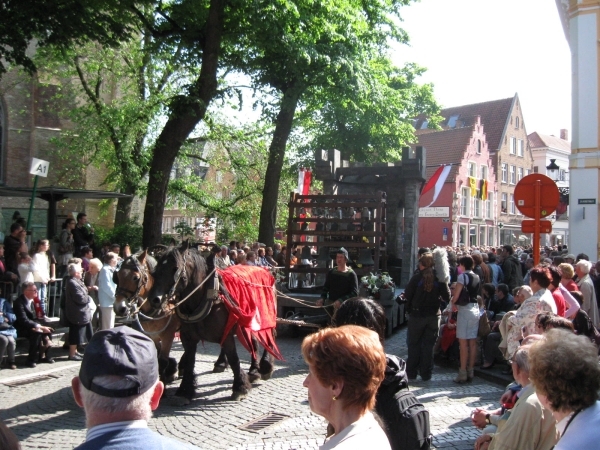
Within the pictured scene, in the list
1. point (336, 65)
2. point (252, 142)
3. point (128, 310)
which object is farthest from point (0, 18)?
point (252, 142)

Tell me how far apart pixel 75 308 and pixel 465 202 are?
4369 centimetres

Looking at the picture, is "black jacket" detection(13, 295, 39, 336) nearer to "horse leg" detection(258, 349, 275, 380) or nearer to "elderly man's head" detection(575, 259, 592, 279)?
"horse leg" detection(258, 349, 275, 380)

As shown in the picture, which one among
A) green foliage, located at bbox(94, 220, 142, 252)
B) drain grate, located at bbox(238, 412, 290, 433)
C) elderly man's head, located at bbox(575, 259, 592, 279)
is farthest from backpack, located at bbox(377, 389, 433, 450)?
green foliage, located at bbox(94, 220, 142, 252)

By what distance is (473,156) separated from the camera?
50594 millimetres

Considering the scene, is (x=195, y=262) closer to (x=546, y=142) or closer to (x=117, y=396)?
(x=117, y=396)

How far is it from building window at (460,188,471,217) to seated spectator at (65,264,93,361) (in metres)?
42.1

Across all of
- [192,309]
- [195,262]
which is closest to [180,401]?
[192,309]

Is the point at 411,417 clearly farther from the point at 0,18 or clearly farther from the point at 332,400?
the point at 0,18

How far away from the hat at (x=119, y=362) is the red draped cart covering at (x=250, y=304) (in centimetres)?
570

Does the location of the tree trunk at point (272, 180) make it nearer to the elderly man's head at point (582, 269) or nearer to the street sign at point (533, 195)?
the elderly man's head at point (582, 269)

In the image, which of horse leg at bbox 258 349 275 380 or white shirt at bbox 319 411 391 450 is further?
horse leg at bbox 258 349 275 380

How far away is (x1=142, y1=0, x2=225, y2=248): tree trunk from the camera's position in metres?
14.0

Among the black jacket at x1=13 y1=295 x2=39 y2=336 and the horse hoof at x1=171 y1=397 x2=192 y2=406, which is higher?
the black jacket at x1=13 y1=295 x2=39 y2=336

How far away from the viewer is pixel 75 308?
10.4 metres
